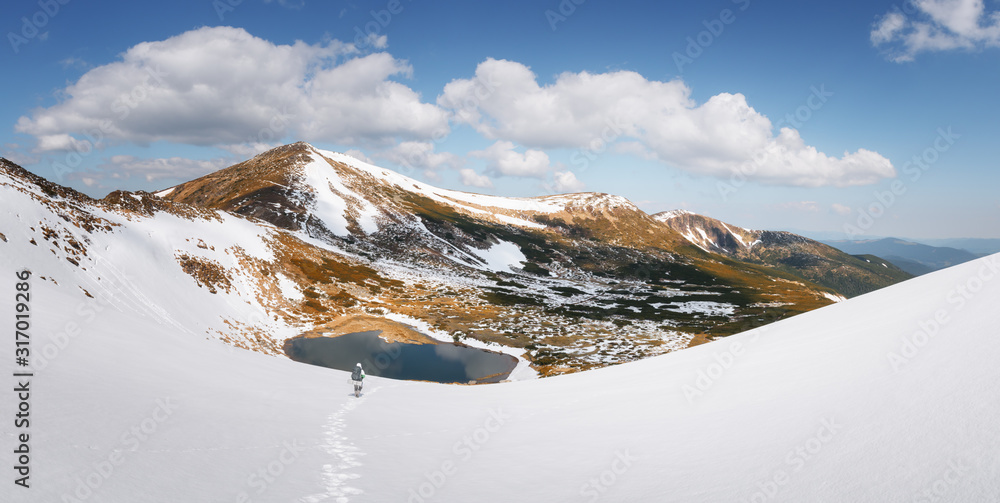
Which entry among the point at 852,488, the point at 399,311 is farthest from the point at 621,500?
the point at 399,311

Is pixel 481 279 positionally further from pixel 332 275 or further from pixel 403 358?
pixel 403 358

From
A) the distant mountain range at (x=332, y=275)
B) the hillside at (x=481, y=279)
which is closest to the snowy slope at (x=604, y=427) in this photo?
the distant mountain range at (x=332, y=275)

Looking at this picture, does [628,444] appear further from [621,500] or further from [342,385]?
[342,385]

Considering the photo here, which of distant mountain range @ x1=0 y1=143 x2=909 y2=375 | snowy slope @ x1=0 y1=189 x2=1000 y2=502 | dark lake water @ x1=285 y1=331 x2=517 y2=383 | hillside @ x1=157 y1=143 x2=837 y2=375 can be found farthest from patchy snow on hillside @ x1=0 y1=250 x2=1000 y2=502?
hillside @ x1=157 y1=143 x2=837 y2=375

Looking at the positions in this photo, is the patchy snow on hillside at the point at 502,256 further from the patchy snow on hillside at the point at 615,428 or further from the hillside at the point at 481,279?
the patchy snow on hillside at the point at 615,428

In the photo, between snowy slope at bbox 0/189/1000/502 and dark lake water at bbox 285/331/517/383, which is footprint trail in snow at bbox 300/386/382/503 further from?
dark lake water at bbox 285/331/517/383
